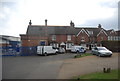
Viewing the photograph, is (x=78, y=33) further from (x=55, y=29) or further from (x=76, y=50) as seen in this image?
(x=76, y=50)

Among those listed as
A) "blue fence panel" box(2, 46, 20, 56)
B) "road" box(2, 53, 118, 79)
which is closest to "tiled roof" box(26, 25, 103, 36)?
"blue fence panel" box(2, 46, 20, 56)

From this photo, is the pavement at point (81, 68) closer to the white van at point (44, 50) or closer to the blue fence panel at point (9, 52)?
the white van at point (44, 50)

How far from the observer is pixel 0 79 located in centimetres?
1073

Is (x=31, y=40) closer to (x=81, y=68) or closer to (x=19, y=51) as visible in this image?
(x=19, y=51)

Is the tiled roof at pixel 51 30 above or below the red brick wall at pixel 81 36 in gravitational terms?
above

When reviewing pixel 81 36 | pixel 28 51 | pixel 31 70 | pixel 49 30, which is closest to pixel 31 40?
pixel 28 51

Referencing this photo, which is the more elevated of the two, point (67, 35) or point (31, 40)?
point (67, 35)

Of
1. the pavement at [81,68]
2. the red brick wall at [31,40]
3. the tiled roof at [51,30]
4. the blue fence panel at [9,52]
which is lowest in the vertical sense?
the pavement at [81,68]

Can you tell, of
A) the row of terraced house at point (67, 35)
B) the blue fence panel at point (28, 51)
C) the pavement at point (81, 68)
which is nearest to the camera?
the pavement at point (81, 68)

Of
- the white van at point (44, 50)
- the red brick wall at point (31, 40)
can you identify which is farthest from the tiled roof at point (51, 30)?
the white van at point (44, 50)

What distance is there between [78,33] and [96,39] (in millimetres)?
6763

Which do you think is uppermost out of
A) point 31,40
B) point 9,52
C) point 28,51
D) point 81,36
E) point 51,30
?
point 51,30

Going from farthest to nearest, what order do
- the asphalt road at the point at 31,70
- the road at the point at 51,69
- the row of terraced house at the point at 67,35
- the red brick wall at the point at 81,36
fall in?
the red brick wall at the point at 81,36 < the row of terraced house at the point at 67,35 < the road at the point at 51,69 < the asphalt road at the point at 31,70

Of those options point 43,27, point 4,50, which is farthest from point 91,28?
point 4,50
